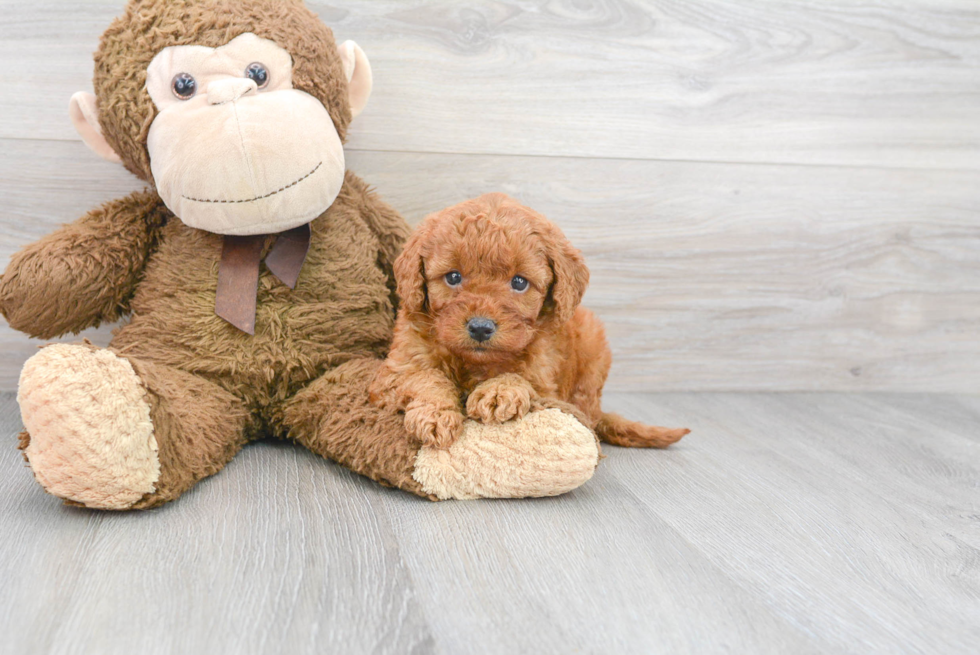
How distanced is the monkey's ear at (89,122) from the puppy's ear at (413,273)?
1.79 feet

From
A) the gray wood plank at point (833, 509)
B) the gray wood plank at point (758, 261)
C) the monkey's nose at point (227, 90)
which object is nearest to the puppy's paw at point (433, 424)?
the gray wood plank at point (833, 509)

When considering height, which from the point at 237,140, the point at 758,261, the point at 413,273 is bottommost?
the point at 758,261

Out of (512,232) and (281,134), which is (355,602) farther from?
(281,134)

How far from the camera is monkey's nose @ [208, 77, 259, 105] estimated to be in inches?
44.5

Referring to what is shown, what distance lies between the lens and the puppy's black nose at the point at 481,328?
102 cm

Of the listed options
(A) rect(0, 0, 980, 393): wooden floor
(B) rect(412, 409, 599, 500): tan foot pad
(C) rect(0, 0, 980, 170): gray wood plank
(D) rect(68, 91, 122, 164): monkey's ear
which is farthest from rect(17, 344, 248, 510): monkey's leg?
(C) rect(0, 0, 980, 170): gray wood plank

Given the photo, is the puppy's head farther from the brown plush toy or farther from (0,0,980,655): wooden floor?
(0,0,980,655): wooden floor

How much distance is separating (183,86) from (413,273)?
0.46 metres

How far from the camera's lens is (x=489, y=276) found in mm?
1057

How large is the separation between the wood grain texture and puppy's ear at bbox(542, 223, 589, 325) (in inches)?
10.7

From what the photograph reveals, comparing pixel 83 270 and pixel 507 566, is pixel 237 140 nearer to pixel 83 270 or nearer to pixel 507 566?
pixel 83 270

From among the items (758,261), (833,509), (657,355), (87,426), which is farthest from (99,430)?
(758,261)

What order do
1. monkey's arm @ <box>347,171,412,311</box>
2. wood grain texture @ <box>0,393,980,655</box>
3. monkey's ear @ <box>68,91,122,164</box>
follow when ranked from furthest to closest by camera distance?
monkey's arm @ <box>347,171,412,311</box>, monkey's ear @ <box>68,91,122,164</box>, wood grain texture @ <box>0,393,980,655</box>

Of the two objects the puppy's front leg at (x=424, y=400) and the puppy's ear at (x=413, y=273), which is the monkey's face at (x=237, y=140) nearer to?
the puppy's ear at (x=413, y=273)
